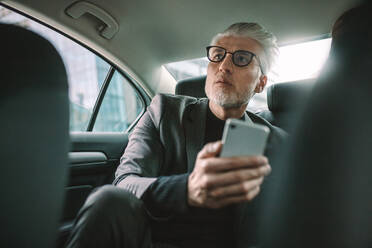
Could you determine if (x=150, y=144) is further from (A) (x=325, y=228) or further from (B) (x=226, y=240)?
(A) (x=325, y=228)

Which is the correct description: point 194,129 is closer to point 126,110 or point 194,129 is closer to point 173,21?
point 173,21

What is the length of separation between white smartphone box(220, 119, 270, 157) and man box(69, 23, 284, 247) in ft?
0.06

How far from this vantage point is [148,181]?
0.88m

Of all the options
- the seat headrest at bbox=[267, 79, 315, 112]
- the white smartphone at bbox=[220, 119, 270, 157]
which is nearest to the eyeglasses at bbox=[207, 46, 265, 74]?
the seat headrest at bbox=[267, 79, 315, 112]

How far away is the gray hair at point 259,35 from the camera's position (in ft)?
4.41

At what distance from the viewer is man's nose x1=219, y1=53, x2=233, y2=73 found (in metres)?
1.27

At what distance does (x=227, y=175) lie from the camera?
0.62m

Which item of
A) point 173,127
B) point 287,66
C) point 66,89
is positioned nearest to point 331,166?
point 66,89

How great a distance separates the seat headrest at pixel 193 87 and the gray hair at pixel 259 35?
552 millimetres

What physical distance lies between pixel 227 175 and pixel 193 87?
1.39 meters

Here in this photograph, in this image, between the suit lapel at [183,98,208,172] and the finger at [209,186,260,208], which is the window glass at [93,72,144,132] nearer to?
the suit lapel at [183,98,208,172]

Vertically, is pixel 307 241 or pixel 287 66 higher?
pixel 287 66

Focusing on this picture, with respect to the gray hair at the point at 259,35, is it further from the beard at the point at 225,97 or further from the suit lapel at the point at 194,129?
the suit lapel at the point at 194,129

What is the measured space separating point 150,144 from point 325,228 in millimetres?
879
